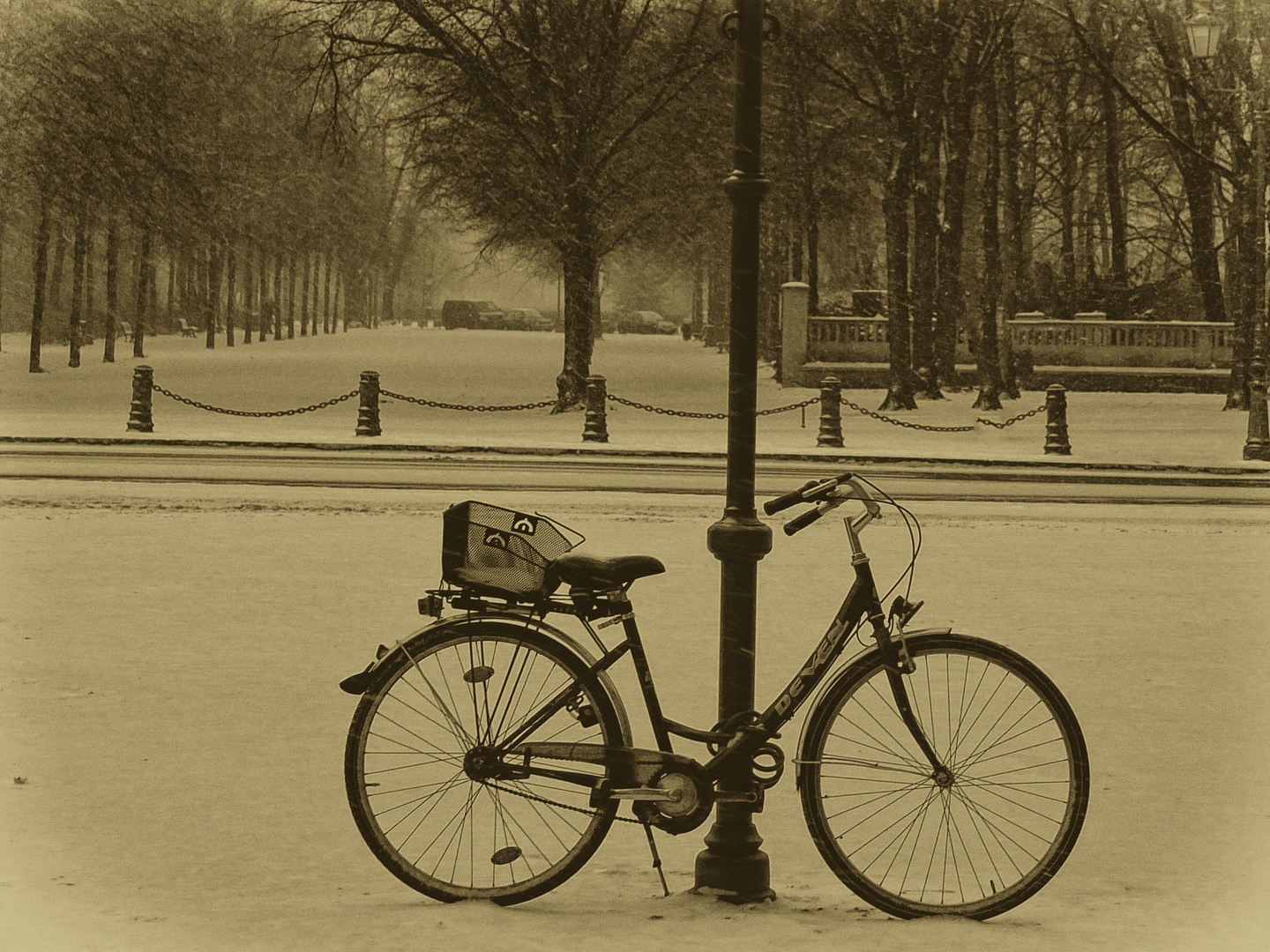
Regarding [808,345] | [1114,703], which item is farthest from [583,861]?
[808,345]

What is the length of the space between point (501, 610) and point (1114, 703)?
3.81 m

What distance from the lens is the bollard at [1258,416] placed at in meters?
21.7

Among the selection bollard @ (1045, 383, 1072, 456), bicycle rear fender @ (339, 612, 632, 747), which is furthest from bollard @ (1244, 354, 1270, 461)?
bicycle rear fender @ (339, 612, 632, 747)

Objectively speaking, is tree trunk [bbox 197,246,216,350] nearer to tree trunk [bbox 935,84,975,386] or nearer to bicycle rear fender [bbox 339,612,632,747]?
tree trunk [bbox 935,84,975,386]

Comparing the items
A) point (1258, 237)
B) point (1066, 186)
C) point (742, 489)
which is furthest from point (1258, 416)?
point (1066, 186)

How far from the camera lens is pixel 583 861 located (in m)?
4.75

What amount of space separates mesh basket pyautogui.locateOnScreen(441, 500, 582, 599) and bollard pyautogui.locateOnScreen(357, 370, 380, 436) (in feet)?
64.2

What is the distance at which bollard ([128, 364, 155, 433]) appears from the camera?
2319 cm

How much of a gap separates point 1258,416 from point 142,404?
15.9m

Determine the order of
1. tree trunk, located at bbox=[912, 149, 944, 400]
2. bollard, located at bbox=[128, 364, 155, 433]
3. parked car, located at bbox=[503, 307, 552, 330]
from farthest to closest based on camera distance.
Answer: parked car, located at bbox=[503, 307, 552, 330]
tree trunk, located at bbox=[912, 149, 944, 400]
bollard, located at bbox=[128, 364, 155, 433]

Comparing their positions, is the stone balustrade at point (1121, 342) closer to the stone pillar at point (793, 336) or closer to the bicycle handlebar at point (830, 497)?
the stone pillar at point (793, 336)

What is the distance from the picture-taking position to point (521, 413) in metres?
31.2

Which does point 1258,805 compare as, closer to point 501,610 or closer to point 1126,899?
point 1126,899

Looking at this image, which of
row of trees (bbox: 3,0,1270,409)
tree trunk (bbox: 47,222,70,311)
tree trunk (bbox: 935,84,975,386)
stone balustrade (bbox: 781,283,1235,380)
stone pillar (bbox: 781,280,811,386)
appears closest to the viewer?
row of trees (bbox: 3,0,1270,409)
